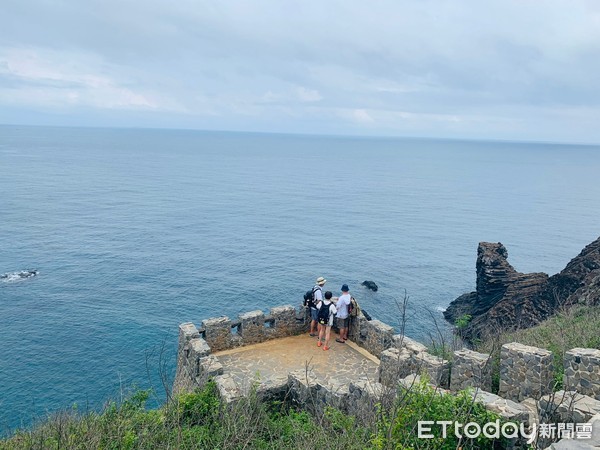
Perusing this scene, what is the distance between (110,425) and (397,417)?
6994 mm

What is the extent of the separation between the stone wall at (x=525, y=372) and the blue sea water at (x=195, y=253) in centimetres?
580

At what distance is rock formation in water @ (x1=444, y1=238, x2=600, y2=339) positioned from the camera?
1242 inches

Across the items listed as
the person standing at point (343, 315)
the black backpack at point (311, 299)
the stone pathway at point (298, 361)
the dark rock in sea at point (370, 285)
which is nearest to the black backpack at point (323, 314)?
the person standing at point (343, 315)

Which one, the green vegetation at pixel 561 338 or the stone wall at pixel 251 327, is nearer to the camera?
the green vegetation at pixel 561 338

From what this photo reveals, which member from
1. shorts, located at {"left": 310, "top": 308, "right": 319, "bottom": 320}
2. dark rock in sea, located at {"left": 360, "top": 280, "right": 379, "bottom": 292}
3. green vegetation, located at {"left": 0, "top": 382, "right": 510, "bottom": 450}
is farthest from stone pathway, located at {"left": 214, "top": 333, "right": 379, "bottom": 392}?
dark rock in sea, located at {"left": 360, "top": 280, "right": 379, "bottom": 292}

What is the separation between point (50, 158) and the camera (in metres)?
156

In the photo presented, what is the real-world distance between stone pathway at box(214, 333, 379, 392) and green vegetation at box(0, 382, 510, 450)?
195 centimetres

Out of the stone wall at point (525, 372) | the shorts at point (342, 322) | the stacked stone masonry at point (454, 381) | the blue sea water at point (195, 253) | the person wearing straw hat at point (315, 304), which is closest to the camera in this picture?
the stacked stone masonry at point (454, 381)

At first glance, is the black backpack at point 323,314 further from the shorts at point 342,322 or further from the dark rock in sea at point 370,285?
the dark rock in sea at point 370,285

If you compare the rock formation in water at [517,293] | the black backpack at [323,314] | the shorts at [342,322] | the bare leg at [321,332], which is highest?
the black backpack at [323,314]

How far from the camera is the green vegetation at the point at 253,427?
8.98 metres

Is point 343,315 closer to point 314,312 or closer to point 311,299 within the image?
point 314,312

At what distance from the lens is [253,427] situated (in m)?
10.6

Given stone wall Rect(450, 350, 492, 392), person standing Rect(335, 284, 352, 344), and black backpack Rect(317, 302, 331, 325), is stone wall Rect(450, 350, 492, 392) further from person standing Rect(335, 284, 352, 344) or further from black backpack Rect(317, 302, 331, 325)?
black backpack Rect(317, 302, 331, 325)
